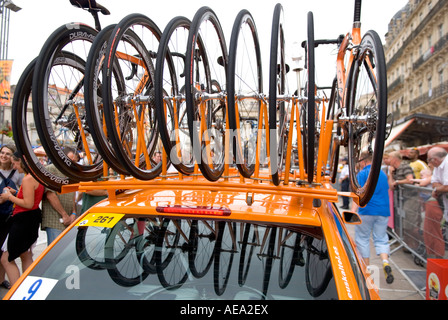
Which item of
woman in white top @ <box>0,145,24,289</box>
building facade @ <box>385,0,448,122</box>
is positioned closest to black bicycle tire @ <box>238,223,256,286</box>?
woman in white top @ <box>0,145,24,289</box>

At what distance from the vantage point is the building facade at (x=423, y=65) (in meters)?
31.3


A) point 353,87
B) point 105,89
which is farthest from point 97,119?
point 353,87

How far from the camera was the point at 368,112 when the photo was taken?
3.16m

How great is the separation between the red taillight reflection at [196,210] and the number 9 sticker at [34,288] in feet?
2.31

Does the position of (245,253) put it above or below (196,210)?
below

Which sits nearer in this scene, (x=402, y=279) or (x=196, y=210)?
(x=196, y=210)

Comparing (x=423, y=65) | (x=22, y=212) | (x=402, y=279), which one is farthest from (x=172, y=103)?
(x=423, y=65)

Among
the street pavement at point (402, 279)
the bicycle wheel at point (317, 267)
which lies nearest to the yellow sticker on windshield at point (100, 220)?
the bicycle wheel at point (317, 267)

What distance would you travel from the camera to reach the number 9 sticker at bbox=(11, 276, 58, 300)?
1.87 meters

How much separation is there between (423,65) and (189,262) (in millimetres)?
39719

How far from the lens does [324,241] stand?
209cm

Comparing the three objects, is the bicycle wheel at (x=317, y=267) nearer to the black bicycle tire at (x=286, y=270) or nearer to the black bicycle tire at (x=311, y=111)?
the black bicycle tire at (x=286, y=270)

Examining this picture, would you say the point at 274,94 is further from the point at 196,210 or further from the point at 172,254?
the point at 172,254

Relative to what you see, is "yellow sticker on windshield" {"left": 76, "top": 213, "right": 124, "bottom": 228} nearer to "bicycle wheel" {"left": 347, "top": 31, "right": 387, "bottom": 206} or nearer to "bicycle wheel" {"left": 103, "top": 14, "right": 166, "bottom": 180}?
"bicycle wheel" {"left": 103, "top": 14, "right": 166, "bottom": 180}
